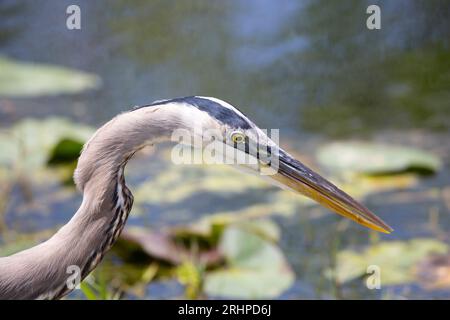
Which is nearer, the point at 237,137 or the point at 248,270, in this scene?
the point at 237,137

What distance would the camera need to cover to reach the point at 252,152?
223cm

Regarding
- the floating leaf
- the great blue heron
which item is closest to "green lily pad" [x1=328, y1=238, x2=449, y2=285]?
the great blue heron

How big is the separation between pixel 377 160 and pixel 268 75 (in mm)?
1259

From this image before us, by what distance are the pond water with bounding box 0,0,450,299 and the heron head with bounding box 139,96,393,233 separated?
1.45m

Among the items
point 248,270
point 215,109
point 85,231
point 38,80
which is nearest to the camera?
point 215,109

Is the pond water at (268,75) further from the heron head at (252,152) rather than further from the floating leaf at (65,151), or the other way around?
the heron head at (252,152)

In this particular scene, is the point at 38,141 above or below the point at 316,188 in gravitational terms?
above

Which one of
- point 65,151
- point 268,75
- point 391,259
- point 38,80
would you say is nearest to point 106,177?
point 391,259

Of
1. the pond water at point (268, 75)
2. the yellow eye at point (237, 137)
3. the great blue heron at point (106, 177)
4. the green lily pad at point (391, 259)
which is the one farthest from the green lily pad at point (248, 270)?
the yellow eye at point (237, 137)

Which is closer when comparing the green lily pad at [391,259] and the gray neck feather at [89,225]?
the gray neck feather at [89,225]

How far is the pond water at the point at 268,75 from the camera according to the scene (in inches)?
162

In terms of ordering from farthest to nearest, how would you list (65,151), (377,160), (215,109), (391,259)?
(65,151), (377,160), (391,259), (215,109)

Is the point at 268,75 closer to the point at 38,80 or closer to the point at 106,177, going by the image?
the point at 38,80
